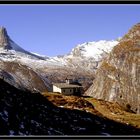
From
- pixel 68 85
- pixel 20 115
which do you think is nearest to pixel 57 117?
pixel 20 115

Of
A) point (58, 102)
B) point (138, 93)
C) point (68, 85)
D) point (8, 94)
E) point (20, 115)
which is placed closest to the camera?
point (20, 115)

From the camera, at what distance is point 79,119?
4594 centimetres

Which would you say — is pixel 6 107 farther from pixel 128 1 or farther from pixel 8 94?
pixel 128 1

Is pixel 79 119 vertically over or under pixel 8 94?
under

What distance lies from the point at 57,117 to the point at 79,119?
15.1 feet

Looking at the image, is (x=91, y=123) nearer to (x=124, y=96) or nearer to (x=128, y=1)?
(x=128, y=1)

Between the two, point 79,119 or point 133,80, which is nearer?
Answer: point 79,119

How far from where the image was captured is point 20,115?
107 feet

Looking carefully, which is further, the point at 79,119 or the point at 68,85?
the point at 68,85

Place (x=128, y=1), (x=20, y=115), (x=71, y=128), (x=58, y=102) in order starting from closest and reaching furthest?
(x=128, y=1)
(x=20, y=115)
(x=71, y=128)
(x=58, y=102)

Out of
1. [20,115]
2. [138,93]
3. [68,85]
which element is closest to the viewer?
[20,115]

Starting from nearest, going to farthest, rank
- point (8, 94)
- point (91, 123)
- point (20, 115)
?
point (20, 115)
point (8, 94)
point (91, 123)

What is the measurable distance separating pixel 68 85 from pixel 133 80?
102 metres

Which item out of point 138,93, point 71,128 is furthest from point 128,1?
point 138,93
